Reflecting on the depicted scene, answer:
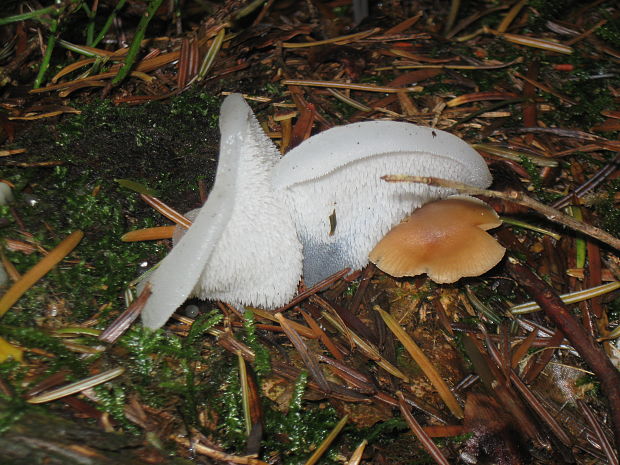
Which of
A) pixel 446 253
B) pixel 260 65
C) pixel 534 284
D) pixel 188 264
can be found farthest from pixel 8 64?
pixel 534 284

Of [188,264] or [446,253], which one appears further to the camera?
[446,253]

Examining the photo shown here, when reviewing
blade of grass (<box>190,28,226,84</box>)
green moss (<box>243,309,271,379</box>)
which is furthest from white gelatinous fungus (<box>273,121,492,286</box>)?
blade of grass (<box>190,28,226,84</box>)

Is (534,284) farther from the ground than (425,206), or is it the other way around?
(425,206)

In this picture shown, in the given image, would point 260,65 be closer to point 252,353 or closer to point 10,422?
point 252,353

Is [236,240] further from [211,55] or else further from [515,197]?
[211,55]

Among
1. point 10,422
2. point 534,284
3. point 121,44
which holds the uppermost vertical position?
point 121,44

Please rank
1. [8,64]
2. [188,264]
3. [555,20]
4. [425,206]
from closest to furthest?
[188,264] → [425,206] → [8,64] → [555,20]

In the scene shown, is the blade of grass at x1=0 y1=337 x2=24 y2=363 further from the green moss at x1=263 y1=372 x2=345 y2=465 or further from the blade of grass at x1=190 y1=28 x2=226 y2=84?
the blade of grass at x1=190 y1=28 x2=226 y2=84
